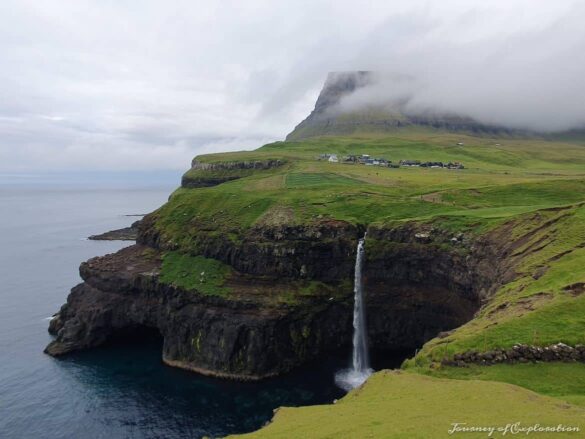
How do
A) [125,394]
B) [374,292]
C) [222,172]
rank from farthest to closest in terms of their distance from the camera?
[222,172]
[374,292]
[125,394]

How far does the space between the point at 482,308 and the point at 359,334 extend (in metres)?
33.6

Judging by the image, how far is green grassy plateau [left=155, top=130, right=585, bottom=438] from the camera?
29141 mm

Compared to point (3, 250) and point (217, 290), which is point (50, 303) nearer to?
point (217, 290)

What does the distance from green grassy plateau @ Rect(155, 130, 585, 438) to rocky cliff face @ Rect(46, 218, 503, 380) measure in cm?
380

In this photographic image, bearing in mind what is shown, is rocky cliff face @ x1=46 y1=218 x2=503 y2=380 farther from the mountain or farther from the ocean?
the ocean

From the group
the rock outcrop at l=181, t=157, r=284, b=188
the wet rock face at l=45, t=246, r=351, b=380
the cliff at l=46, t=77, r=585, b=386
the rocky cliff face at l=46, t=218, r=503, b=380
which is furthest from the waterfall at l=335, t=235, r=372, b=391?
the rock outcrop at l=181, t=157, r=284, b=188

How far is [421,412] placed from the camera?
96.3 feet

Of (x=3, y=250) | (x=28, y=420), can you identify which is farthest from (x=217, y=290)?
(x=3, y=250)

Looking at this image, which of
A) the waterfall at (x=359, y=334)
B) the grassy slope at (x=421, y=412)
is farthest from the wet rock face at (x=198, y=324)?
the grassy slope at (x=421, y=412)

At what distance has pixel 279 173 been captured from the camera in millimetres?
144500

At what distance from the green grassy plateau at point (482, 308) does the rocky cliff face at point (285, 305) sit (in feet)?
12.5

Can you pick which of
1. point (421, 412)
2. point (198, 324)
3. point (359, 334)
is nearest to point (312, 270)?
point (359, 334)

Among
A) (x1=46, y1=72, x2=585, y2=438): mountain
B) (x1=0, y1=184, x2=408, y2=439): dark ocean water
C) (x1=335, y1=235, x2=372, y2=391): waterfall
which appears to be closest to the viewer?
(x1=46, y1=72, x2=585, y2=438): mountain

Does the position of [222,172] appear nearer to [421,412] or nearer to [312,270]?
[312,270]
